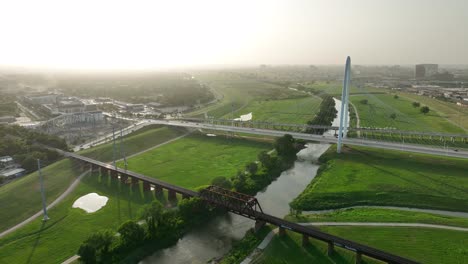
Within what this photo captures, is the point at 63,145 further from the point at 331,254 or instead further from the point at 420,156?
the point at 420,156

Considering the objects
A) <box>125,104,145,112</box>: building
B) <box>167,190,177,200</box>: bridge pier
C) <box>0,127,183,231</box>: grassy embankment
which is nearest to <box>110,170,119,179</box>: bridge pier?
<box>0,127,183,231</box>: grassy embankment

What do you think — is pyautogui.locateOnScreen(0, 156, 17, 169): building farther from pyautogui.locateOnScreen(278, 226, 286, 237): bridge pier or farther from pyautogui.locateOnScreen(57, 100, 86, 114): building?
pyautogui.locateOnScreen(57, 100, 86, 114): building

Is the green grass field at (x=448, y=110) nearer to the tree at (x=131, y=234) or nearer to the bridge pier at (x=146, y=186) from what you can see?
the bridge pier at (x=146, y=186)

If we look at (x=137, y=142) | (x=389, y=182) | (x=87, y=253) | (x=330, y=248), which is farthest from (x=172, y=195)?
(x=137, y=142)

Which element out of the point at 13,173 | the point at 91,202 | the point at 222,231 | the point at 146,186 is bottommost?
the point at 222,231

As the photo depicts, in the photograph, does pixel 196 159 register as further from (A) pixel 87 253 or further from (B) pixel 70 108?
(B) pixel 70 108

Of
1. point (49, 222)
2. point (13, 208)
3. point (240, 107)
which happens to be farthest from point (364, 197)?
point (240, 107)
